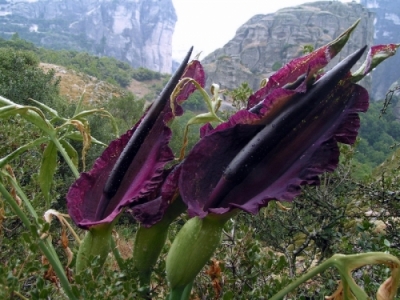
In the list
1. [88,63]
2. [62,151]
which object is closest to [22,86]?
[62,151]

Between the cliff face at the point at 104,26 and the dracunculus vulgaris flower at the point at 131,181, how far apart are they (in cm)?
9423

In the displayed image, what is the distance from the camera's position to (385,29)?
95.9m

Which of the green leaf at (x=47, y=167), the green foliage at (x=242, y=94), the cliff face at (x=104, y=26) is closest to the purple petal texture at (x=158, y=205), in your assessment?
the green leaf at (x=47, y=167)

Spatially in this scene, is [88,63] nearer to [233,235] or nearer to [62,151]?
[233,235]

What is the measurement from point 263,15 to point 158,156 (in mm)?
88743

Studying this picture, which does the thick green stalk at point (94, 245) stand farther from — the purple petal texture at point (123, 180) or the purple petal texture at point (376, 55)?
the purple petal texture at point (376, 55)

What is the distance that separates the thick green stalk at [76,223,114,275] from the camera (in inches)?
27.8

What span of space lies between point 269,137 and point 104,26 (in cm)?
10469

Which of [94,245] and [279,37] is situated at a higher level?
[94,245]

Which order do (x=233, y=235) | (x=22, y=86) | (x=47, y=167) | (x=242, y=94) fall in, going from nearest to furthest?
(x=47, y=167) < (x=233, y=235) < (x=242, y=94) < (x=22, y=86)

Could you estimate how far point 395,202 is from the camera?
204 cm

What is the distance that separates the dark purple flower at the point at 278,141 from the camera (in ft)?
2.16

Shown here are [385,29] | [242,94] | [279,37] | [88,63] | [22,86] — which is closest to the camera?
[242,94]

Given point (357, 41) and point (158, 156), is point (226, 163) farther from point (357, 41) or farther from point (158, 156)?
point (357, 41)
